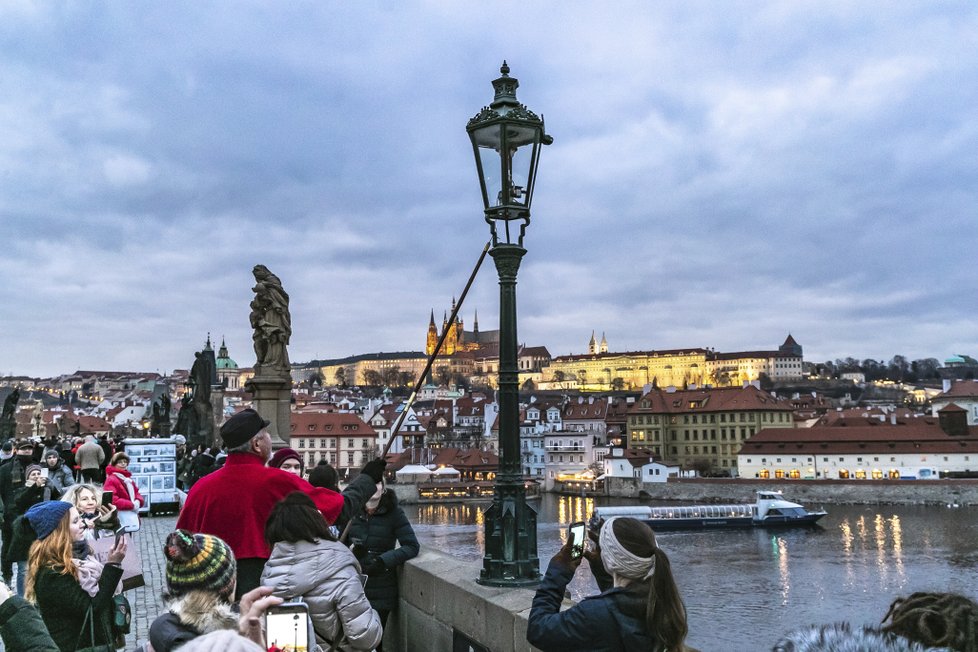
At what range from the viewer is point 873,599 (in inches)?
1213

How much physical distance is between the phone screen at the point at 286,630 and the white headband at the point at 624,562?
92 centimetres

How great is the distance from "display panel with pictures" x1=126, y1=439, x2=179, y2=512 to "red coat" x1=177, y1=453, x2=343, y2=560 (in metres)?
11.4

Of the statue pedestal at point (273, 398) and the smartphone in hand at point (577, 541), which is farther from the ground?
the statue pedestal at point (273, 398)

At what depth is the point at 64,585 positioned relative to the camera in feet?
10.6

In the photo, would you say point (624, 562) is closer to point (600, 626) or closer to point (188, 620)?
point (600, 626)

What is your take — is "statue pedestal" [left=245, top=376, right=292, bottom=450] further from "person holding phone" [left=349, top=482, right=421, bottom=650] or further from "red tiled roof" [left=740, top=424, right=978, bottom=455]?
"red tiled roof" [left=740, top=424, right=978, bottom=455]

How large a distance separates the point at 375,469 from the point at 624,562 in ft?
7.40

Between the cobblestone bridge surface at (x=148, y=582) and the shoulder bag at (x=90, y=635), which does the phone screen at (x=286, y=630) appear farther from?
the shoulder bag at (x=90, y=635)

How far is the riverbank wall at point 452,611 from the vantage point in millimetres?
4016

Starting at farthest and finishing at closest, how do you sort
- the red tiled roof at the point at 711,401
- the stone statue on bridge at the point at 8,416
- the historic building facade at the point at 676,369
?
the historic building facade at the point at 676,369
the red tiled roof at the point at 711,401
the stone statue on bridge at the point at 8,416

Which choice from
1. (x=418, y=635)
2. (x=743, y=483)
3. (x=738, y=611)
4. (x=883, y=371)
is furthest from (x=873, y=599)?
(x=883, y=371)

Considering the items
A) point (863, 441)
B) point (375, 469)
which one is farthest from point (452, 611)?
point (863, 441)

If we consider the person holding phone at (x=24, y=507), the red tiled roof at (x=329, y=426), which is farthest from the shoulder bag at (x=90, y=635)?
the red tiled roof at (x=329, y=426)

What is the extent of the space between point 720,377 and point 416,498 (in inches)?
3972
